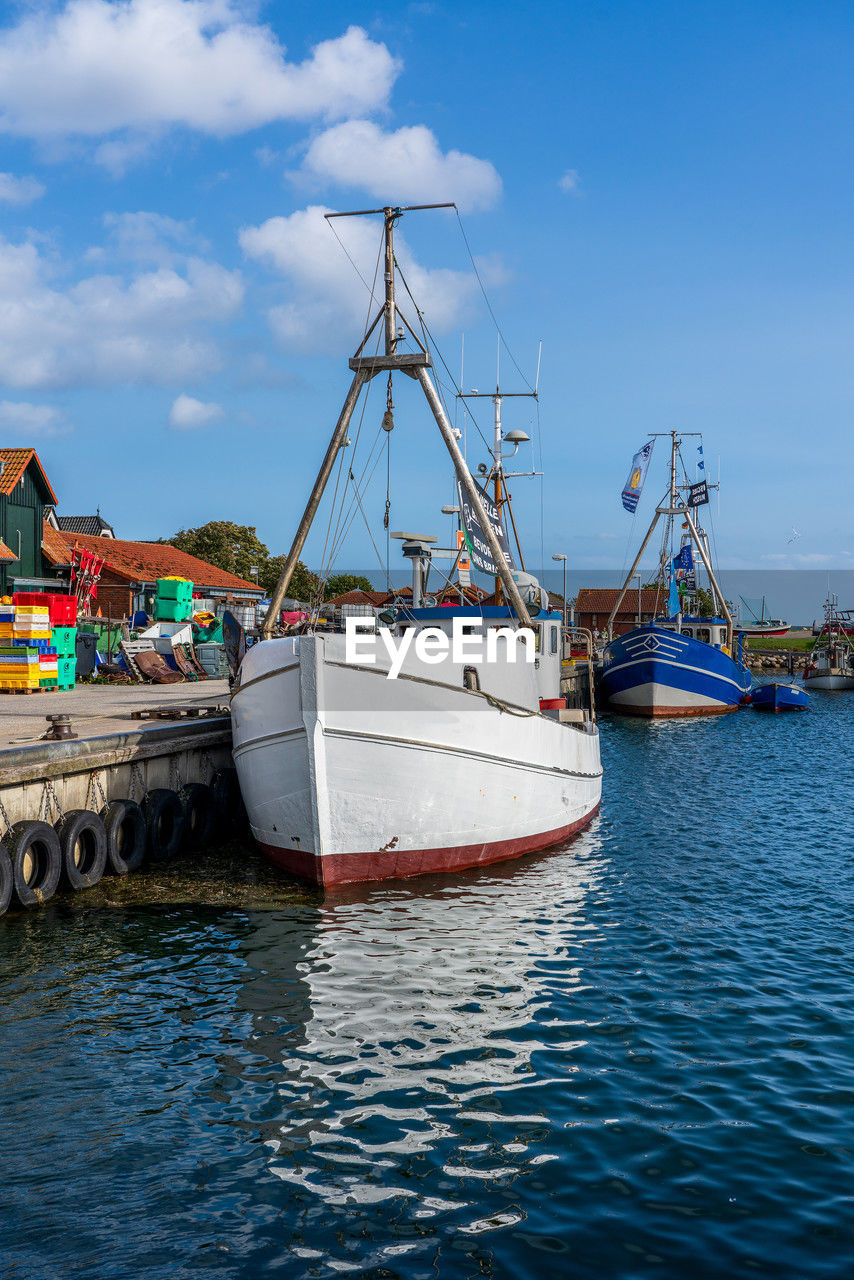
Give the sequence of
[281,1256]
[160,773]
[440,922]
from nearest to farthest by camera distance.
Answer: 1. [281,1256]
2. [440,922]
3. [160,773]

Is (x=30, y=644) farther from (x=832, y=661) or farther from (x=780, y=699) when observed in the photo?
(x=832, y=661)

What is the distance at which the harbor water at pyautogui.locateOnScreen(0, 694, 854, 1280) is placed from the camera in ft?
16.7

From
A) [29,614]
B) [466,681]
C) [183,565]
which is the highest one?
[183,565]

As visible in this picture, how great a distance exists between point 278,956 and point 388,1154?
3.92 meters

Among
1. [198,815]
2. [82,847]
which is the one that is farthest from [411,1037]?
[198,815]

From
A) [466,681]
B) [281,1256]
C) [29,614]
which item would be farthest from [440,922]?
[29,614]

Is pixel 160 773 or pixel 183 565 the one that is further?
pixel 183 565

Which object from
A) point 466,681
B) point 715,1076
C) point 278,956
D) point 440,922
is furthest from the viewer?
point 466,681

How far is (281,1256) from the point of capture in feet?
16.1

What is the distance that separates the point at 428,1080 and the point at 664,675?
36.5 metres

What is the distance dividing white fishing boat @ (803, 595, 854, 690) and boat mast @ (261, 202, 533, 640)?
5609 cm

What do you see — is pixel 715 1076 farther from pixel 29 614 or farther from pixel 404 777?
pixel 29 614

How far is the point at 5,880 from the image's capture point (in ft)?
33.8

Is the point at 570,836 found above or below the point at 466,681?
below
